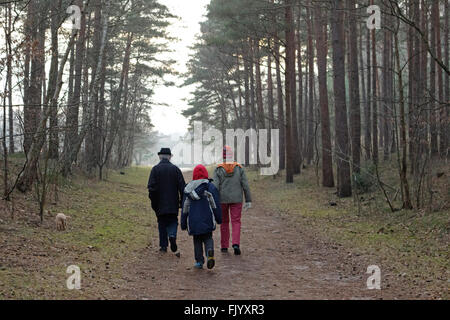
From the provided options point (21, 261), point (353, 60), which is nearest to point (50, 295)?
→ point (21, 261)

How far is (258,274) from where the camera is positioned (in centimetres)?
730

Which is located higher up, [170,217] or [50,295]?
[170,217]

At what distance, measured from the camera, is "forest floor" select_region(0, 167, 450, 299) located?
6211 millimetres

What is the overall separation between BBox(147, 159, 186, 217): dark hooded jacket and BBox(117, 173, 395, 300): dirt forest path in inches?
39.2

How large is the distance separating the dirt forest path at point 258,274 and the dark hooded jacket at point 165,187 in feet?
3.27

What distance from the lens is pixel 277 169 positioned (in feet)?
97.3
